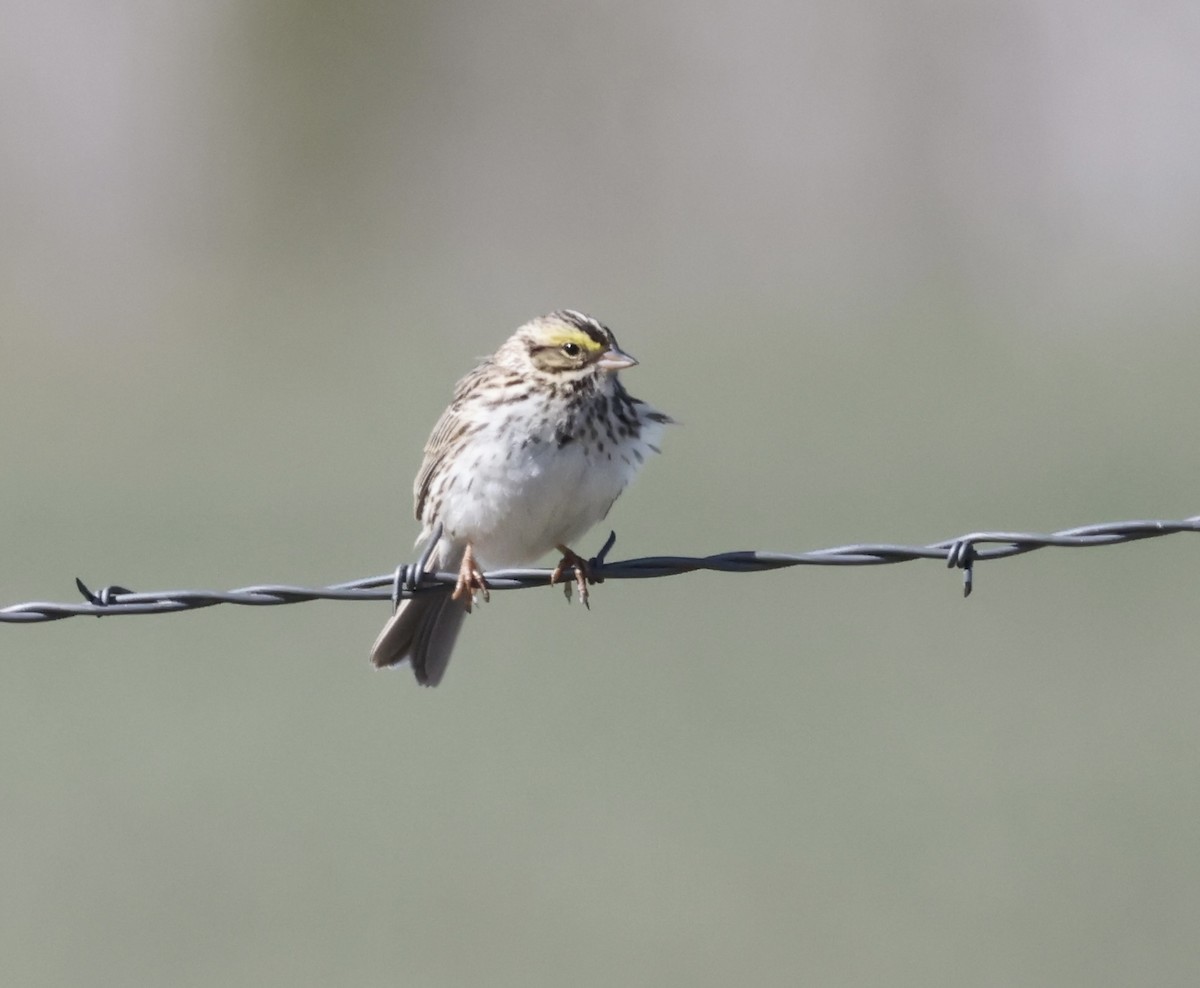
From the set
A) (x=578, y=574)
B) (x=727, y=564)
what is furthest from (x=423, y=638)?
(x=727, y=564)

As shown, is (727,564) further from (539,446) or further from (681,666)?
(681,666)

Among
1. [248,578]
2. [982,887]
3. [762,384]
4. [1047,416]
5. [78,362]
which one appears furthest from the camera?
[78,362]

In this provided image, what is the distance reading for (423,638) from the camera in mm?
8305

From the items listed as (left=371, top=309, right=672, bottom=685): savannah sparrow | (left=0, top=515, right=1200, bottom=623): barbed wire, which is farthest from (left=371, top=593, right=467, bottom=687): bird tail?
(left=0, top=515, right=1200, bottom=623): barbed wire

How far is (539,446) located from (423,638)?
4.06 feet

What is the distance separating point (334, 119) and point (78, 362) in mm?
10038

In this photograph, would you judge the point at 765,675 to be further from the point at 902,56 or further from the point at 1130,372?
the point at 902,56

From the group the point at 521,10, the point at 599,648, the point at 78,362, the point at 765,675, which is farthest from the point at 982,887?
the point at 521,10

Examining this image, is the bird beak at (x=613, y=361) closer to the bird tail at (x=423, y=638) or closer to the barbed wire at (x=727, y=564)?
the bird tail at (x=423, y=638)

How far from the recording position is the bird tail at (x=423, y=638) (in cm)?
827

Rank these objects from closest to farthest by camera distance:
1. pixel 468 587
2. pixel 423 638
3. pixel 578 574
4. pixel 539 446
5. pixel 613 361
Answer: pixel 578 574, pixel 468 587, pixel 539 446, pixel 613 361, pixel 423 638

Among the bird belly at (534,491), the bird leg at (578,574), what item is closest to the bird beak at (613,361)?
the bird belly at (534,491)

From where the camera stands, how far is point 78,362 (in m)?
A: 25.6

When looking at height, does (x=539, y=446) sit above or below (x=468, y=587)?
above
